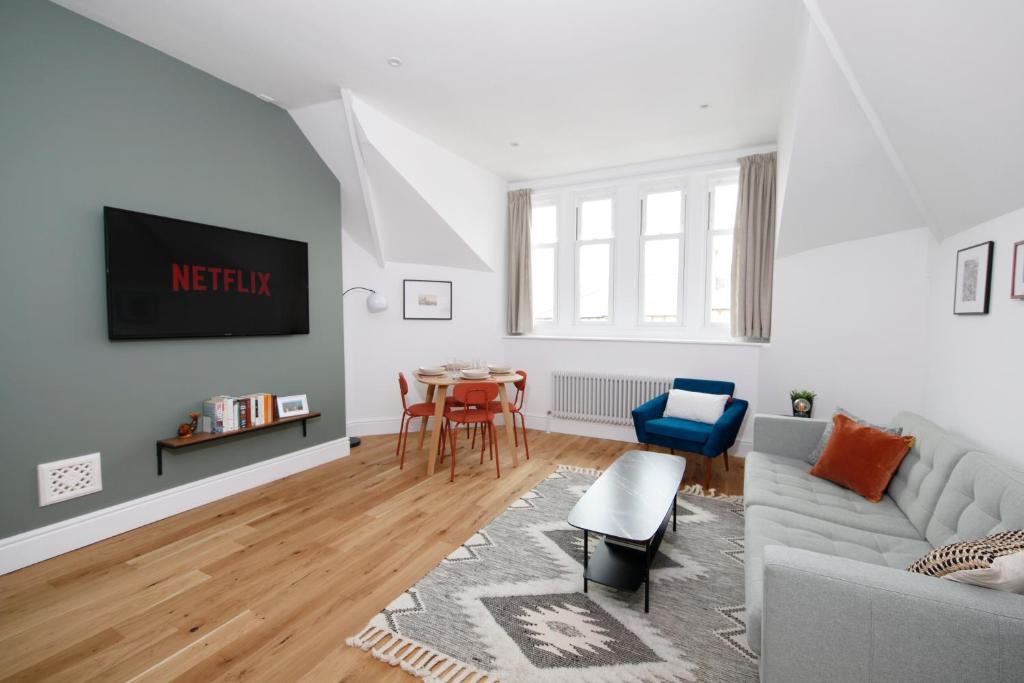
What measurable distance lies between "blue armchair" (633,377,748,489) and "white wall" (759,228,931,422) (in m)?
0.48

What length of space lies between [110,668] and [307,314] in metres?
2.63

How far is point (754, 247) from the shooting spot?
4.19m

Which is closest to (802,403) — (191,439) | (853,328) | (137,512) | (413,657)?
(853,328)

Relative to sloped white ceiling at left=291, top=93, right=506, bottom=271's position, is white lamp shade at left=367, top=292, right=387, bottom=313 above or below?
Answer: below

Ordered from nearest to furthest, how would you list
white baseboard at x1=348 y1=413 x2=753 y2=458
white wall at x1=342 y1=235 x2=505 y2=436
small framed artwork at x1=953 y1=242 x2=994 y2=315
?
small framed artwork at x1=953 y1=242 x2=994 y2=315
white wall at x1=342 y1=235 x2=505 y2=436
white baseboard at x1=348 y1=413 x2=753 y2=458

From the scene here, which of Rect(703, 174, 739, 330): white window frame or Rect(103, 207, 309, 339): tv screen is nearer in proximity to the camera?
Rect(103, 207, 309, 339): tv screen

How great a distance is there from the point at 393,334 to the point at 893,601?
176 inches

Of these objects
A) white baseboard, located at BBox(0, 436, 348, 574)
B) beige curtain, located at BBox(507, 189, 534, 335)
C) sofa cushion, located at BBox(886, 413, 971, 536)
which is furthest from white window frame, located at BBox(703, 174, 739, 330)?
white baseboard, located at BBox(0, 436, 348, 574)

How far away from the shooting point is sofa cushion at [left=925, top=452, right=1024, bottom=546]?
1504 mm

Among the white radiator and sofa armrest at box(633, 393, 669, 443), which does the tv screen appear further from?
→ sofa armrest at box(633, 393, 669, 443)

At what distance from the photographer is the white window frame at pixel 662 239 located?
15.5 ft

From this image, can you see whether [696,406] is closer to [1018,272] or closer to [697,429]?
[697,429]

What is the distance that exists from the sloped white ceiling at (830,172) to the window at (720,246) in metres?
0.71

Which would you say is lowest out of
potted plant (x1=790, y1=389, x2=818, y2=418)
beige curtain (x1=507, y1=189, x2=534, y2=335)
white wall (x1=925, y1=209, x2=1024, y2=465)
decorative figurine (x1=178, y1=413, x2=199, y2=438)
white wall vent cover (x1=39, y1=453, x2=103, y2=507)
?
white wall vent cover (x1=39, y1=453, x2=103, y2=507)
